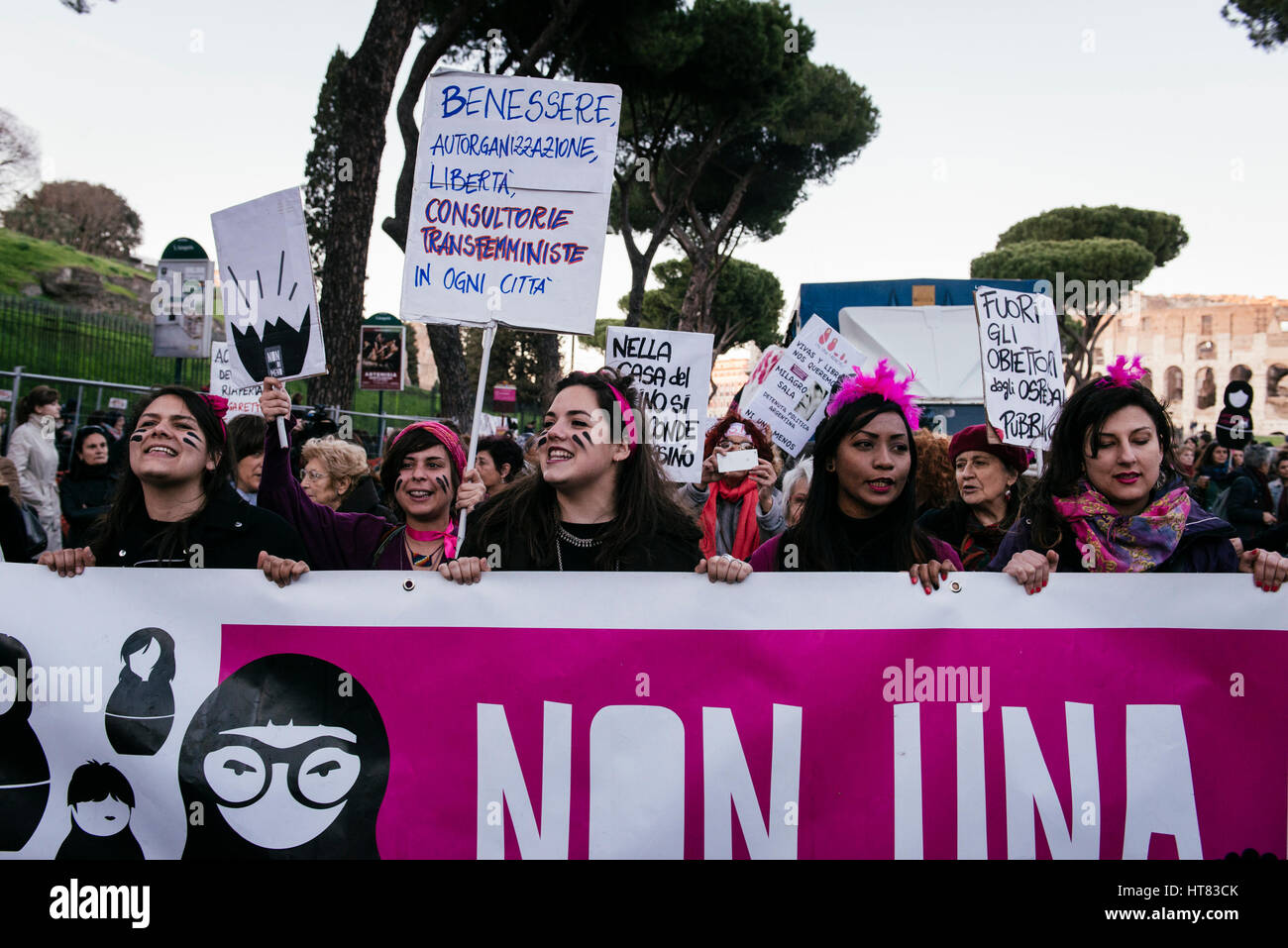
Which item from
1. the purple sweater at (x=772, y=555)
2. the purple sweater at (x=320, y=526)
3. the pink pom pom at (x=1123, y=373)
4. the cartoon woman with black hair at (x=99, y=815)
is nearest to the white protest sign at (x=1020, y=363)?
the pink pom pom at (x=1123, y=373)

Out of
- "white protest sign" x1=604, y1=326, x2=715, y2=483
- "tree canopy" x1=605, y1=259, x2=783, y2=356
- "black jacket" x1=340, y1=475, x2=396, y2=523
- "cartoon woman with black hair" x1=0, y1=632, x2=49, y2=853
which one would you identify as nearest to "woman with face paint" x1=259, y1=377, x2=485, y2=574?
"cartoon woman with black hair" x1=0, y1=632, x2=49, y2=853

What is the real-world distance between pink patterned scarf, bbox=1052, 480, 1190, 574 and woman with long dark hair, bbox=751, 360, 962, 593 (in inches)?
14.2

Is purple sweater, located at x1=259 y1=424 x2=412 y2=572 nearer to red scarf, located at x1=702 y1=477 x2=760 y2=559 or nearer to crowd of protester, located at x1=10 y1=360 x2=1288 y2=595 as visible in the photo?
crowd of protester, located at x1=10 y1=360 x2=1288 y2=595

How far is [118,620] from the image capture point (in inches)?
105

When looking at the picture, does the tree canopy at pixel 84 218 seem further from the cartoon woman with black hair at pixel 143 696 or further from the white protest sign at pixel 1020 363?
the cartoon woman with black hair at pixel 143 696

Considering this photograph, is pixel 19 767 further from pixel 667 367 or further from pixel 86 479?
pixel 86 479

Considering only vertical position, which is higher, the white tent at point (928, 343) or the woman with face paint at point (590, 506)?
the white tent at point (928, 343)

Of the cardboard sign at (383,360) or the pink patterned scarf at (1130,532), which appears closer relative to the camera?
the pink patterned scarf at (1130,532)

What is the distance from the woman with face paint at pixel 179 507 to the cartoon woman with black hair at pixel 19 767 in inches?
15.6

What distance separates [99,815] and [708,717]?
4.86ft

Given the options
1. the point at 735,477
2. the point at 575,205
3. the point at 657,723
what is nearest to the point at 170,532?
the point at 657,723

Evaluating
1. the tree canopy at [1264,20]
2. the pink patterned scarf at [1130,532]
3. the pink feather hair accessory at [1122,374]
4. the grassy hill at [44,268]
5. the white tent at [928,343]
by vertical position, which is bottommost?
the pink patterned scarf at [1130,532]

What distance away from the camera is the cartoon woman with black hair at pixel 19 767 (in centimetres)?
254

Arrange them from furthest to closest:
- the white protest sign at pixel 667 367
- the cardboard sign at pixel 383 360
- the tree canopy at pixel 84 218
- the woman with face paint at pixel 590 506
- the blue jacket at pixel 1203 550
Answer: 1. the tree canopy at pixel 84 218
2. the cardboard sign at pixel 383 360
3. the white protest sign at pixel 667 367
4. the woman with face paint at pixel 590 506
5. the blue jacket at pixel 1203 550
